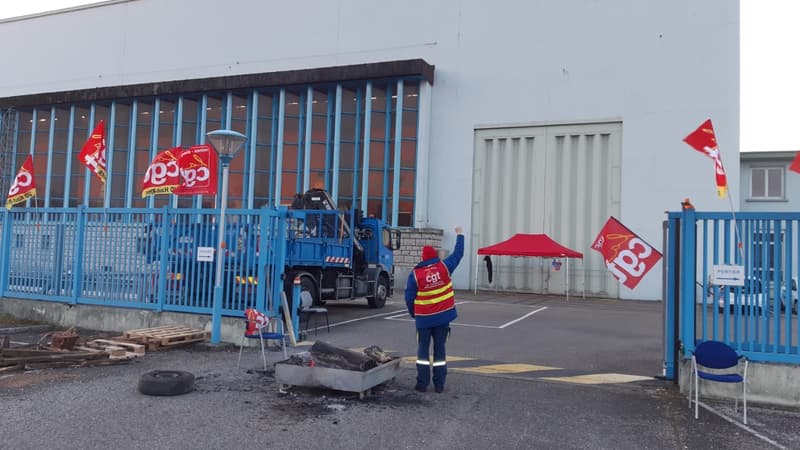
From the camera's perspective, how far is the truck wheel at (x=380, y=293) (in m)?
18.0

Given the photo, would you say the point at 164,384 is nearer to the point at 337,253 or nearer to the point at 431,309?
the point at 431,309

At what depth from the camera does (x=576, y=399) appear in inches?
300

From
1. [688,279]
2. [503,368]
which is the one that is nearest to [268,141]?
[503,368]

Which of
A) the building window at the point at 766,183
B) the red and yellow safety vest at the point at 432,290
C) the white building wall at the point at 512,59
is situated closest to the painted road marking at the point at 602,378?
the red and yellow safety vest at the point at 432,290

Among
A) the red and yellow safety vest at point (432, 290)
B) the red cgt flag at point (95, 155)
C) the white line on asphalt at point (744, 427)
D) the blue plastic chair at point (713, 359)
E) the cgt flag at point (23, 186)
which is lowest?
the white line on asphalt at point (744, 427)

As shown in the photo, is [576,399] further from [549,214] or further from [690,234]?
[549,214]

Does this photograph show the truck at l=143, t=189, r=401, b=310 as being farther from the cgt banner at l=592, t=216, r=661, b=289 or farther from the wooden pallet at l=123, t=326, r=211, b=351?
the cgt banner at l=592, t=216, r=661, b=289

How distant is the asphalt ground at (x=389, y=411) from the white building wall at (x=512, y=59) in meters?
A: 17.2

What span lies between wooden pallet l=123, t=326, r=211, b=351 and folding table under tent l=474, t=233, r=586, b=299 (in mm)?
16588

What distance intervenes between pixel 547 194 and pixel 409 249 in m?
6.66

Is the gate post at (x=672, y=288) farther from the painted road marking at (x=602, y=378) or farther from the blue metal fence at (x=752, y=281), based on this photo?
the painted road marking at (x=602, y=378)

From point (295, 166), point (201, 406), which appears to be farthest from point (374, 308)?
point (295, 166)

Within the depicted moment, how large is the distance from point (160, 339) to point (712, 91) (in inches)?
922

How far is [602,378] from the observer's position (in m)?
8.99
